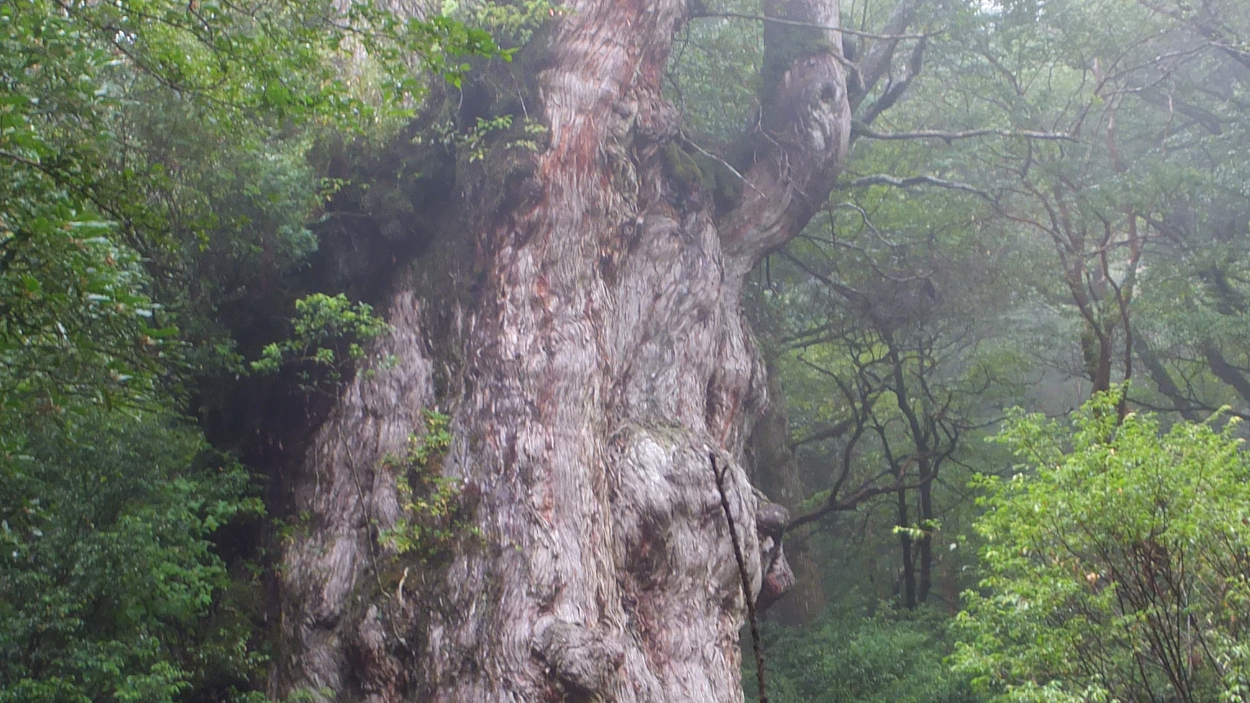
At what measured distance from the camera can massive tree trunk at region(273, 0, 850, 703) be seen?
629cm

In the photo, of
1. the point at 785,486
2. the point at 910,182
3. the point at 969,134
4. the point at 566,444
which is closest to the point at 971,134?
the point at 969,134

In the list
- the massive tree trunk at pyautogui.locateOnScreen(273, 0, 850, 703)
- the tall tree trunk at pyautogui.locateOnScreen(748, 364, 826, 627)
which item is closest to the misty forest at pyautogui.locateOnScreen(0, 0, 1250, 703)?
the massive tree trunk at pyautogui.locateOnScreen(273, 0, 850, 703)

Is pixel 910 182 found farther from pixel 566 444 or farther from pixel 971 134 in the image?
pixel 566 444

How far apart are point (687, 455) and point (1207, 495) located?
12.0 feet

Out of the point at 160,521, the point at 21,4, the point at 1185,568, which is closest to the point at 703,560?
the point at 1185,568

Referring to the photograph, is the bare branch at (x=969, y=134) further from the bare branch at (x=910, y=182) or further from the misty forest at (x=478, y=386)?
the bare branch at (x=910, y=182)

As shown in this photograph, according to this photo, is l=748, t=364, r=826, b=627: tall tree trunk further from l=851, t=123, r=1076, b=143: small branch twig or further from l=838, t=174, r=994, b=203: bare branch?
l=851, t=123, r=1076, b=143: small branch twig

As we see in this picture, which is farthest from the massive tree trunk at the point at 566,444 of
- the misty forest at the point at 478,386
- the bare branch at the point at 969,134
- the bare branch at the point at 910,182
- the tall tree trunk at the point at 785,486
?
the tall tree trunk at the point at 785,486

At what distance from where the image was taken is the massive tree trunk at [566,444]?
6293mm

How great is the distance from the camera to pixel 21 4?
433 cm

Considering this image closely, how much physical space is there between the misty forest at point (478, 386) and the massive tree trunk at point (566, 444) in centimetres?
3

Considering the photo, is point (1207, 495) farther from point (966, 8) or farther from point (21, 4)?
point (966, 8)

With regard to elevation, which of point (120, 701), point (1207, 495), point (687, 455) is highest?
point (687, 455)

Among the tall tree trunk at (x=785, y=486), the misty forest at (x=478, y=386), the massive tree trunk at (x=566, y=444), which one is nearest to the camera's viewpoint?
the misty forest at (x=478, y=386)
